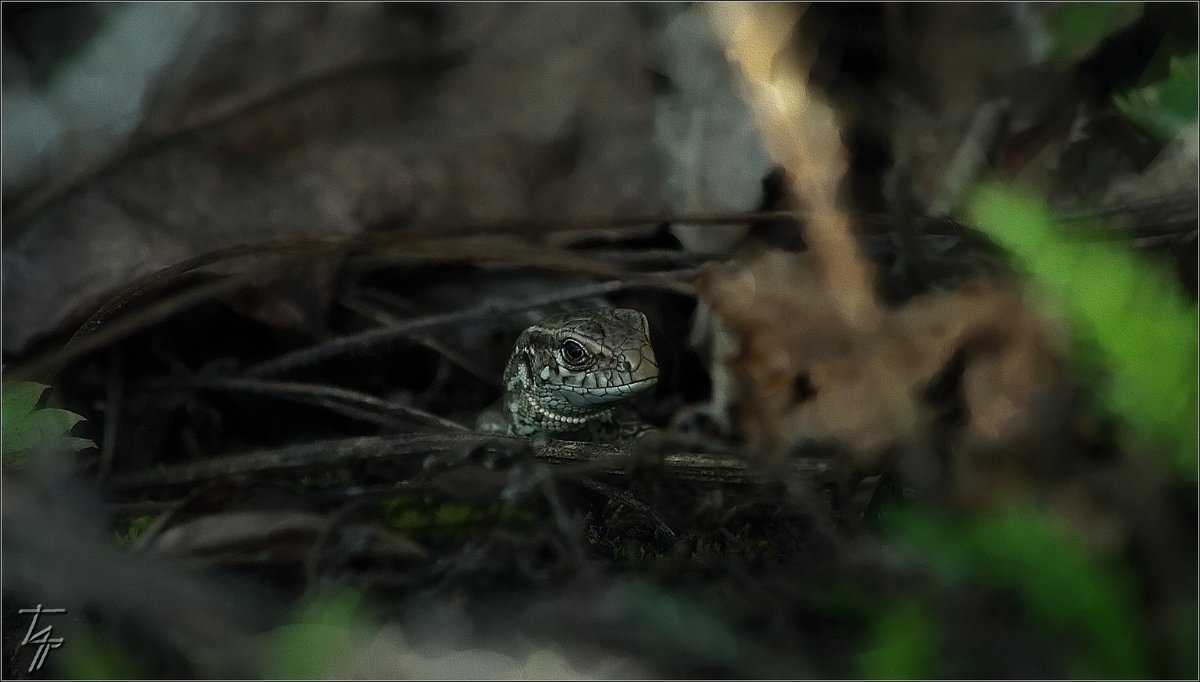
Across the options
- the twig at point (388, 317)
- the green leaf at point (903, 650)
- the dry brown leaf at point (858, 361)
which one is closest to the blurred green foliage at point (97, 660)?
the twig at point (388, 317)

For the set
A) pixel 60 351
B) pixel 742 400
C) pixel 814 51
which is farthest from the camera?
pixel 814 51

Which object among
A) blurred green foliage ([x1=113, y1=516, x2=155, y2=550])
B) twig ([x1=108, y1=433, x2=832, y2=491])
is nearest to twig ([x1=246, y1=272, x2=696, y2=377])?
twig ([x1=108, y1=433, x2=832, y2=491])

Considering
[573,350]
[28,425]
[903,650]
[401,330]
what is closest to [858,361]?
[573,350]

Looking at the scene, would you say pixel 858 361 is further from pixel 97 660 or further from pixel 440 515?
pixel 97 660

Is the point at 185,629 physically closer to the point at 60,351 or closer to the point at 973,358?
the point at 60,351

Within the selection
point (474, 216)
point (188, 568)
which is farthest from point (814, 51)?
point (188, 568)

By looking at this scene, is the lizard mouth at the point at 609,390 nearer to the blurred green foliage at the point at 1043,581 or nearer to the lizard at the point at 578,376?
the lizard at the point at 578,376

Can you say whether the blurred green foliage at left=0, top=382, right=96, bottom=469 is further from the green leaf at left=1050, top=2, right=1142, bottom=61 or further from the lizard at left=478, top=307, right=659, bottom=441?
the green leaf at left=1050, top=2, right=1142, bottom=61
